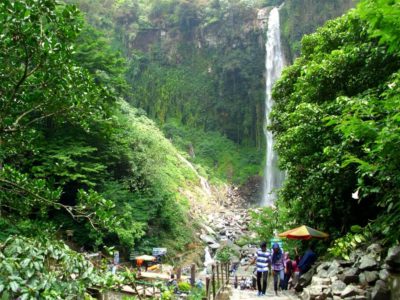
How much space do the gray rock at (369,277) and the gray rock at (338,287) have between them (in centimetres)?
31

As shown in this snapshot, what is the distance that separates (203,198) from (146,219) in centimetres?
1231

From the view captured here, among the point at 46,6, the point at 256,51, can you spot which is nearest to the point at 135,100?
the point at 256,51

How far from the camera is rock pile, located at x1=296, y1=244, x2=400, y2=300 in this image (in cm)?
538

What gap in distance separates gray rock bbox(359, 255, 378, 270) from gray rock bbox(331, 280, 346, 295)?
44 cm

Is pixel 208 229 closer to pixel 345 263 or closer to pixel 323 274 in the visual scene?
pixel 323 274

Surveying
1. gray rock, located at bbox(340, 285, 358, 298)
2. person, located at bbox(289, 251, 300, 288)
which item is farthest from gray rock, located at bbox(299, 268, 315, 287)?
gray rock, located at bbox(340, 285, 358, 298)

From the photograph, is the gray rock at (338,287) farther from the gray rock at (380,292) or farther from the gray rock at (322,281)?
the gray rock at (380,292)

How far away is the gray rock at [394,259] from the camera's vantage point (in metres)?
5.32

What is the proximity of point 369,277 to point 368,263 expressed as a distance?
0.31 metres

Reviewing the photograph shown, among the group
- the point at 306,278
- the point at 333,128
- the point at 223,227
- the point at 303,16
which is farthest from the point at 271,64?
the point at 306,278

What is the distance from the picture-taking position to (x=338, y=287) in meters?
6.00

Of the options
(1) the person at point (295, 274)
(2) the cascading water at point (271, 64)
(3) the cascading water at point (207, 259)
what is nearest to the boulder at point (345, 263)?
(1) the person at point (295, 274)

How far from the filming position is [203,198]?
29.0 meters

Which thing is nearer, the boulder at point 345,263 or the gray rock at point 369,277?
the gray rock at point 369,277
